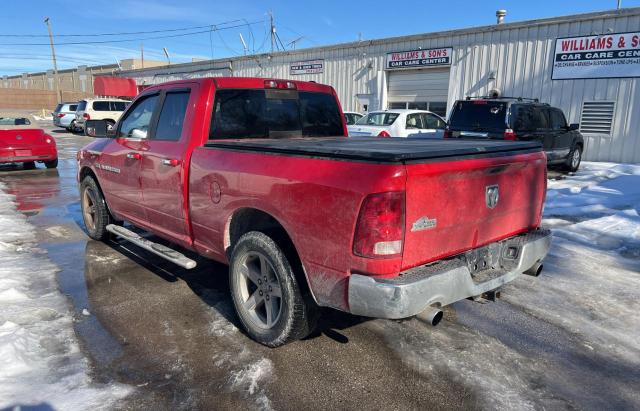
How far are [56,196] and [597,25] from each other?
16.0 meters

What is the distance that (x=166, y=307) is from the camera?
4145 mm

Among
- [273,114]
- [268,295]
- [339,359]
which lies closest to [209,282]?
[268,295]

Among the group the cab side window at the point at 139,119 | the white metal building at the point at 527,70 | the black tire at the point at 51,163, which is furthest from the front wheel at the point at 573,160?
the black tire at the point at 51,163

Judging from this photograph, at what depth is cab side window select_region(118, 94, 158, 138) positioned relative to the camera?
15.4ft

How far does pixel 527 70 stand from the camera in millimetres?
16156

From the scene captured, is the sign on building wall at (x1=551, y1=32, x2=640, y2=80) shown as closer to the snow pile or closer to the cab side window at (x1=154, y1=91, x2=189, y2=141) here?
the snow pile

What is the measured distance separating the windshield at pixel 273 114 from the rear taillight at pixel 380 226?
77.0 inches

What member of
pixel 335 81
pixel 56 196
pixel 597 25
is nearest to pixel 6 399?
pixel 56 196

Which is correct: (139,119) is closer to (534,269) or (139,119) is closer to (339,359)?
(339,359)

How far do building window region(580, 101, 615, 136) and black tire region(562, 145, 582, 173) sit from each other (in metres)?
1.99

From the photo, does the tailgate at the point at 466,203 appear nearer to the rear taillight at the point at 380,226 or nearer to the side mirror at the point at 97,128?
the rear taillight at the point at 380,226

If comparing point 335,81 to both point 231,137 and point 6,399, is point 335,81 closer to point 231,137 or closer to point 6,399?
point 231,137

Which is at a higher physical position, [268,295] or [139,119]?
[139,119]

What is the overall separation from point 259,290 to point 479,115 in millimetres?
8786
